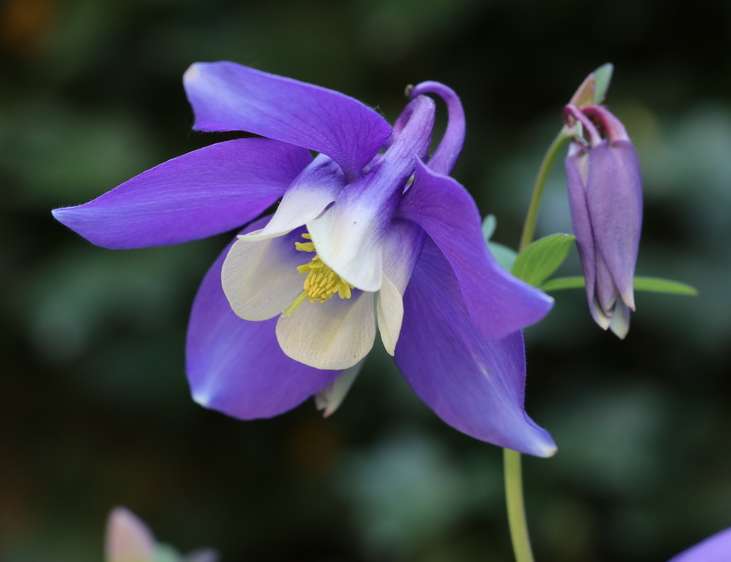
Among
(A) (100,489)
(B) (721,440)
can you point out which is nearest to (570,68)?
(B) (721,440)

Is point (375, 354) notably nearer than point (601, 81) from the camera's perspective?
No

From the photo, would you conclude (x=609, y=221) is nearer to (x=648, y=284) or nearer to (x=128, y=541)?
(x=648, y=284)

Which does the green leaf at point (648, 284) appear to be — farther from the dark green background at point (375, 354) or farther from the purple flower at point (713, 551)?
the dark green background at point (375, 354)

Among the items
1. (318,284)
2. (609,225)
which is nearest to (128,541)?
(318,284)

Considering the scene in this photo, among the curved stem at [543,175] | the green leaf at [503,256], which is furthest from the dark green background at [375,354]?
the curved stem at [543,175]

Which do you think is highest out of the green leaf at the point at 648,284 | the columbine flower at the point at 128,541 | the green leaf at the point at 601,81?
the green leaf at the point at 601,81

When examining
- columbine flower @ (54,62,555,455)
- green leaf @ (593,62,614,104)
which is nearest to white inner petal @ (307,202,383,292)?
columbine flower @ (54,62,555,455)

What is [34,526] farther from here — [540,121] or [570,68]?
[570,68]
